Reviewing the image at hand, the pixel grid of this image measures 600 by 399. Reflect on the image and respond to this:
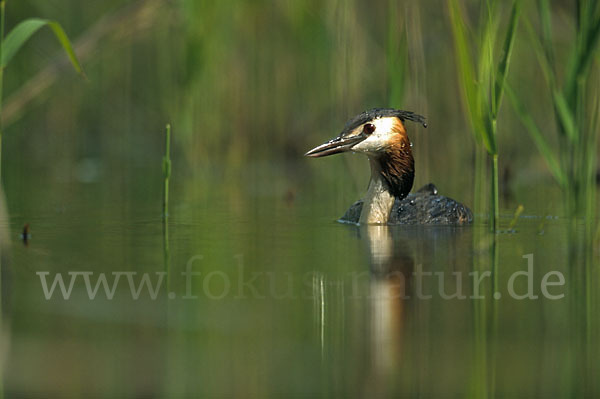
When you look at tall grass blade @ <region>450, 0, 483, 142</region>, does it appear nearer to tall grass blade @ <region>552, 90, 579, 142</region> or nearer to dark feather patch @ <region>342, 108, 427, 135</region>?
tall grass blade @ <region>552, 90, 579, 142</region>

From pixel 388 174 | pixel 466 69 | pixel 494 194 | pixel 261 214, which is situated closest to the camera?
pixel 466 69

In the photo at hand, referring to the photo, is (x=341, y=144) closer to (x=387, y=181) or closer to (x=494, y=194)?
(x=387, y=181)

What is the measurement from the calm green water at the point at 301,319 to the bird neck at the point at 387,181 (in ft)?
2.39

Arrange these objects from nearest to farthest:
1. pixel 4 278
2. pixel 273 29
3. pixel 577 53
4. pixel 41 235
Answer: pixel 4 278, pixel 577 53, pixel 41 235, pixel 273 29

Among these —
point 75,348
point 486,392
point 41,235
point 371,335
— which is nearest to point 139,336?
point 75,348

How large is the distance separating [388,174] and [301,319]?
10.9 ft

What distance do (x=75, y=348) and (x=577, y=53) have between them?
2.57m

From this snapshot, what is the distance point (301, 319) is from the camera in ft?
10.8

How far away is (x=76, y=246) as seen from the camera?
5121mm

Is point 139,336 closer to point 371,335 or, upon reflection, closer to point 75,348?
point 75,348

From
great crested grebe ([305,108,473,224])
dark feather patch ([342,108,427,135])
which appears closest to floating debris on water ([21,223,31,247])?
great crested grebe ([305,108,473,224])

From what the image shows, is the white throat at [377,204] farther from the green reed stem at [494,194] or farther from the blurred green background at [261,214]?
the green reed stem at [494,194]

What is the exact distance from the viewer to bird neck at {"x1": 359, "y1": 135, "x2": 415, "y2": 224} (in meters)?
6.41

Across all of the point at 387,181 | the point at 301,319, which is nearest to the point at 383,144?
the point at 387,181
